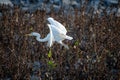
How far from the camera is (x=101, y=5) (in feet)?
19.4

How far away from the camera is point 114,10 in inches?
222

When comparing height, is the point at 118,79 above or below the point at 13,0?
below

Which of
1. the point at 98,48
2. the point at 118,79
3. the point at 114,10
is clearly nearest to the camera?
the point at 118,79

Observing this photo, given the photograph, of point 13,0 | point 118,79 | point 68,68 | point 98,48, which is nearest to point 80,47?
point 98,48

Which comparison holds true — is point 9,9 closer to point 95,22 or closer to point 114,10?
point 95,22

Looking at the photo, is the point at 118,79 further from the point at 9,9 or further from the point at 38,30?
the point at 9,9

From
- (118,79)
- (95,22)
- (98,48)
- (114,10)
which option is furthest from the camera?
(114,10)

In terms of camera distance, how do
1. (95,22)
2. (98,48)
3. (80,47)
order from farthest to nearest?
(95,22) → (80,47) → (98,48)

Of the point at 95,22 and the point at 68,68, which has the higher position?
the point at 95,22

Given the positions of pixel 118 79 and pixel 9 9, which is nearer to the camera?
pixel 118 79

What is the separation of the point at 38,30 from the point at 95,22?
0.97m

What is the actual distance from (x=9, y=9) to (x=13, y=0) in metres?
0.71

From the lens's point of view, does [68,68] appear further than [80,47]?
No

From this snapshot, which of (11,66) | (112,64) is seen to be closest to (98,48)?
(112,64)
